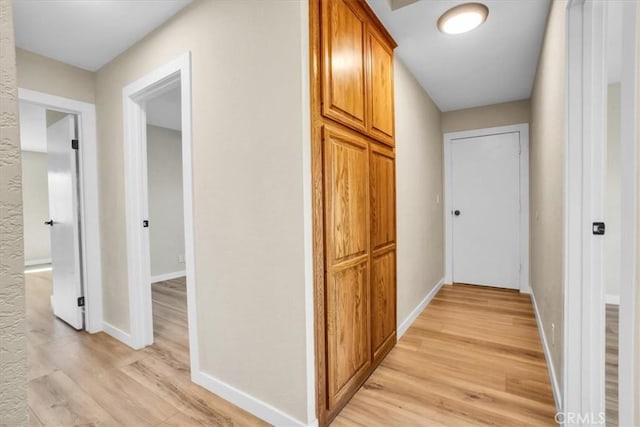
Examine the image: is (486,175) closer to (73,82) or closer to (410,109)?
(410,109)

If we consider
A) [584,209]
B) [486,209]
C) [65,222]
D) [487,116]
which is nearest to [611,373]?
[584,209]

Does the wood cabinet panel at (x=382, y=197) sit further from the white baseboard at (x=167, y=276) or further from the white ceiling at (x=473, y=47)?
the white baseboard at (x=167, y=276)

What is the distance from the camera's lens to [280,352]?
148 centimetres

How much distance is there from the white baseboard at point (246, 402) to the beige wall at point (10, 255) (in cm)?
123

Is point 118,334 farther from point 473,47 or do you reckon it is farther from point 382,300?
point 473,47

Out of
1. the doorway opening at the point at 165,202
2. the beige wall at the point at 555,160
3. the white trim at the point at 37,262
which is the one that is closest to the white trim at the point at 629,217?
the beige wall at the point at 555,160

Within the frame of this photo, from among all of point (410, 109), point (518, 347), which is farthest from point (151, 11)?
point (518, 347)

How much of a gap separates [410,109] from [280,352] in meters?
2.45

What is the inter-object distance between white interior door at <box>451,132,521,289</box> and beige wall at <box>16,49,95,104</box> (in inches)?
164

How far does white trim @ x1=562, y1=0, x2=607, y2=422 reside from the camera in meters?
1.25

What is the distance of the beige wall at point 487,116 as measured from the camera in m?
3.60

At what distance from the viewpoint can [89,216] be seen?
2.64m

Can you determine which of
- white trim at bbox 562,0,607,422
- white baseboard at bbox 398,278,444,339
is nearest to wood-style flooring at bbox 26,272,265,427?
white baseboard at bbox 398,278,444,339

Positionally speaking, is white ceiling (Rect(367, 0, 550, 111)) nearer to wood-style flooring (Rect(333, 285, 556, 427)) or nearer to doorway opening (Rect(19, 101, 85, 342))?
wood-style flooring (Rect(333, 285, 556, 427))
